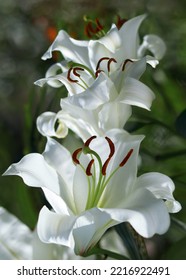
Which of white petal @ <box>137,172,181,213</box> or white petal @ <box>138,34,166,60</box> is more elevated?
white petal @ <box>138,34,166,60</box>

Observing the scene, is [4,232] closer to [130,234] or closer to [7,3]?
[130,234]

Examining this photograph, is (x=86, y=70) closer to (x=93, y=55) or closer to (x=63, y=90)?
(x=93, y=55)

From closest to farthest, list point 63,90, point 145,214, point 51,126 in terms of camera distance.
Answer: point 145,214
point 51,126
point 63,90

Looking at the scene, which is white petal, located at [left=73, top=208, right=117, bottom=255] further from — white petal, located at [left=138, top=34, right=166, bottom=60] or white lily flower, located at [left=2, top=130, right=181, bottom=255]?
white petal, located at [left=138, top=34, right=166, bottom=60]

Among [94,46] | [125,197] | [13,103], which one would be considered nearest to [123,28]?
[94,46]

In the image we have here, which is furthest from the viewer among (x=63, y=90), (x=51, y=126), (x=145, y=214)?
(x=63, y=90)

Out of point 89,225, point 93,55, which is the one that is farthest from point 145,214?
point 93,55

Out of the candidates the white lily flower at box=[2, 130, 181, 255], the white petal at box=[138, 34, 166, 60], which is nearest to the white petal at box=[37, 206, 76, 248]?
the white lily flower at box=[2, 130, 181, 255]
